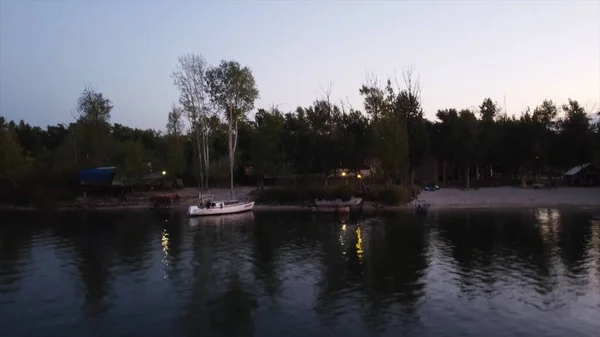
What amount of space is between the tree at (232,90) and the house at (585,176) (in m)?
49.7

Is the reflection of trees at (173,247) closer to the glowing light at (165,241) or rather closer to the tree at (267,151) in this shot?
the glowing light at (165,241)

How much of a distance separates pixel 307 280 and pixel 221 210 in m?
32.9

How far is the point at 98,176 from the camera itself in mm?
74938

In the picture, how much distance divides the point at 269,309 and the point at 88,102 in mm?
80994

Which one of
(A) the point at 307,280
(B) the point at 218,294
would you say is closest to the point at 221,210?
(A) the point at 307,280

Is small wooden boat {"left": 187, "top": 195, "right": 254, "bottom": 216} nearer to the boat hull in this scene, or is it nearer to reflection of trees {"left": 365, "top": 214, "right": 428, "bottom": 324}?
the boat hull

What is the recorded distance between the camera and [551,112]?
80.3m

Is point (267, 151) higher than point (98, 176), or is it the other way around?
point (267, 151)

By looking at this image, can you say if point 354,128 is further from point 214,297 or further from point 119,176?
point 214,297

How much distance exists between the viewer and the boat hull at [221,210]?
186 feet

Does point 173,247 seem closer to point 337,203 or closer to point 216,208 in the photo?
point 216,208

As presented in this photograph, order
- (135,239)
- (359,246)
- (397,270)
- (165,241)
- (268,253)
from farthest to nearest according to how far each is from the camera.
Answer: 1. (135,239)
2. (165,241)
3. (359,246)
4. (268,253)
5. (397,270)

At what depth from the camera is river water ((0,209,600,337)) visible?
19688 millimetres

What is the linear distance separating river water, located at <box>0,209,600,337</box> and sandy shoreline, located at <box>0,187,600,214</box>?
14280 mm
